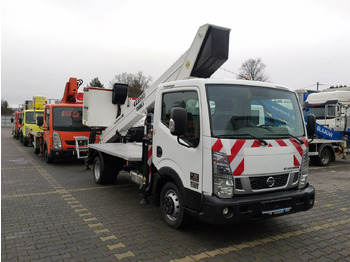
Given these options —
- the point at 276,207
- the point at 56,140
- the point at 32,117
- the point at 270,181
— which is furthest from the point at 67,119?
the point at 276,207

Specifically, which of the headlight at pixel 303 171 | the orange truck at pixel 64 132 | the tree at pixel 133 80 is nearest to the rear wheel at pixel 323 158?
the headlight at pixel 303 171

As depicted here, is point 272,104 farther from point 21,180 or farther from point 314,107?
point 314,107

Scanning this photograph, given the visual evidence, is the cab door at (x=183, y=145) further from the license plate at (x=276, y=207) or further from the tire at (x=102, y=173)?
the tire at (x=102, y=173)

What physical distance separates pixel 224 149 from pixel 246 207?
783 millimetres

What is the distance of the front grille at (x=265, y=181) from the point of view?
13.3 feet

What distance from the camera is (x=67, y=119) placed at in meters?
11.4

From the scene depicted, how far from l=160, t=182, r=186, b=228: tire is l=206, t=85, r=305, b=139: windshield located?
1182mm

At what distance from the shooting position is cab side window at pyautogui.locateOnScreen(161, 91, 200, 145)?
4242mm

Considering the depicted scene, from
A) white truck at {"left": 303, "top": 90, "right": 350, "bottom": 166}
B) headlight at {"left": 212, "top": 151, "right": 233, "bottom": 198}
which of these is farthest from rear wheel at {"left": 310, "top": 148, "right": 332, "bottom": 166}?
headlight at {"left": 212, "top": 151, "right": 233, "bottom": 198}

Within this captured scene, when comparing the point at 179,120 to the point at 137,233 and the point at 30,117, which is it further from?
the point at 30,117

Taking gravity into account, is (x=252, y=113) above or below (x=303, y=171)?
above

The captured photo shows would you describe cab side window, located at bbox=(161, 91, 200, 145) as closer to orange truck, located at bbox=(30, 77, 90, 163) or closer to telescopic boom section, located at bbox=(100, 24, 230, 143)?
telescopic boom section, located at bbox=(100, 24, 230, 143)

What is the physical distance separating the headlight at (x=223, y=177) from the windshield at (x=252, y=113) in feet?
1.08

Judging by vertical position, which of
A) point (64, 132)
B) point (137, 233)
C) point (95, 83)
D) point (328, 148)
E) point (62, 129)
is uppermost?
point (95, 83)
